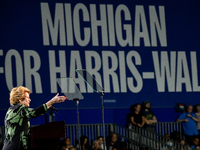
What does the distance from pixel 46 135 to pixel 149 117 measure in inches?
301

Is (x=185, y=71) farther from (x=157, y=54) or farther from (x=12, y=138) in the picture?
(x=12, y=138)

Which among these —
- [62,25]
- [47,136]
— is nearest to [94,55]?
[62,25]

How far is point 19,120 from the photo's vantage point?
538 centimetres

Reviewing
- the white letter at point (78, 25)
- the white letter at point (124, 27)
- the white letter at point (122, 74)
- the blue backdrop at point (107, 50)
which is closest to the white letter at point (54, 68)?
the blue backdrop at point (107, 50)

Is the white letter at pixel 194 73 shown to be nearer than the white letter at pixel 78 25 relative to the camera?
No

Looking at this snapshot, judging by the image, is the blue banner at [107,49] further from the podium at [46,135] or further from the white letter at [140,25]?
the podium at [46,135]

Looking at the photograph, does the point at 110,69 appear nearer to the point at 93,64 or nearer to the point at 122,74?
the point at 122,74

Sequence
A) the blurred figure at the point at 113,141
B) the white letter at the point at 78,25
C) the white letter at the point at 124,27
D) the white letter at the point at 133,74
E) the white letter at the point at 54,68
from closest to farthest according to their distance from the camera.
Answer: the blurred figure at the point at 113,141 < the white letter at the point at 54,68 < the white letter at the point at 78,25 < the white letter at the point at 133,74 < the white letter at the point at 124,27

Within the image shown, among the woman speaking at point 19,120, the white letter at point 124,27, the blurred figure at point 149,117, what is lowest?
the blurred figure at point 149,117

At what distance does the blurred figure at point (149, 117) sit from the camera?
12.5m

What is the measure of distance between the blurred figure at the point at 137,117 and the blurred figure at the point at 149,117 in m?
0.19

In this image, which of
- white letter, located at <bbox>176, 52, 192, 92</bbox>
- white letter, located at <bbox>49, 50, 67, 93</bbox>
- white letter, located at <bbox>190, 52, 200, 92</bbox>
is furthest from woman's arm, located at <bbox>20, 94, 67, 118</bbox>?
white letter, located at <bbox>190, 52, 200, 92</bbox>

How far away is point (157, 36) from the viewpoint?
1408cm

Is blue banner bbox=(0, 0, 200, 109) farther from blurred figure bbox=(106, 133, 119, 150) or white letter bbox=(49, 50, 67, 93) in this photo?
blurred figure bbox=(106, 133, 119, 150)
